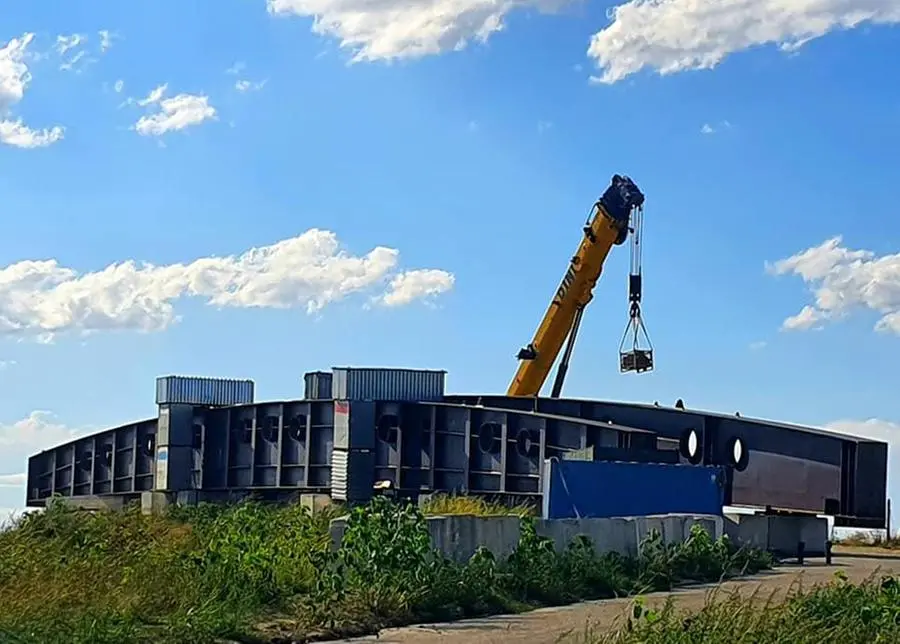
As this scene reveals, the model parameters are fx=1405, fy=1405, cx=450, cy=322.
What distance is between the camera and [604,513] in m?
23.4

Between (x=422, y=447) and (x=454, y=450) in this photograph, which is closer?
(x=454, y=450)

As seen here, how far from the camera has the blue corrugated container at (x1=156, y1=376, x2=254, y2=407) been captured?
37.5 metres

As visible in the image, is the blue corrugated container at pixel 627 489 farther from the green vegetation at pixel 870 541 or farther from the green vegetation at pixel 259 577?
the green vegetation at pixel 870 541

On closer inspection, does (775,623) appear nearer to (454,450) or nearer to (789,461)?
(789,461)

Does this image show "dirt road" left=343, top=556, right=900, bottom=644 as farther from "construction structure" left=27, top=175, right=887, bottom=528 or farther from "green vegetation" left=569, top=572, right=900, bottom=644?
"construction structure" left=27, top=175, right=887, bottom=528

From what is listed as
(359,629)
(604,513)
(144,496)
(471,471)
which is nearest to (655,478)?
(604,513)

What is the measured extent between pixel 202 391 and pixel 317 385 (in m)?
4.09

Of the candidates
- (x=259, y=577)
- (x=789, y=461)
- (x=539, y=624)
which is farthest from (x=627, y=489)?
(x=259, y=577)

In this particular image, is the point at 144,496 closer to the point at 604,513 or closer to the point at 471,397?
the point at 471,397

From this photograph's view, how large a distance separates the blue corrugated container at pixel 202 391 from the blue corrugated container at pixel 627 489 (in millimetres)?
16453

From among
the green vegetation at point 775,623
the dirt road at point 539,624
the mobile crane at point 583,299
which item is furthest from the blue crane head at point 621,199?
the green vegetation at point 775,623

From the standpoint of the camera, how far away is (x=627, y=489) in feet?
79.2

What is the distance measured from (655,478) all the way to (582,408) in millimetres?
7548

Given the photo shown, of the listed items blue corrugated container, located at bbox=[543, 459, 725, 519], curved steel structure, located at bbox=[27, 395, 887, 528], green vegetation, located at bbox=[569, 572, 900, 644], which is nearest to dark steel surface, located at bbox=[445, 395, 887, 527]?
curved steel structure, located at bbox=[27, 395, 887, 528]
